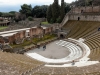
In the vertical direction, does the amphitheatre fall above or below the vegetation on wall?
below

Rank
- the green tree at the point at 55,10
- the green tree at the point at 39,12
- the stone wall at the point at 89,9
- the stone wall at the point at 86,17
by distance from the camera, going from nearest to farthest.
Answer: the stone wall at the point at 86,17
the stone wall at the point at 89,9
the green tree at the point at 55,10
the green tree at the point at 39,12

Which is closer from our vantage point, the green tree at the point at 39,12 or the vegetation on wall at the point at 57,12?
the vegetation on wall at the point at 57,12

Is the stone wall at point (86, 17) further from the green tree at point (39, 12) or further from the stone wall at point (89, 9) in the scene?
the green tree at point (39, 12)

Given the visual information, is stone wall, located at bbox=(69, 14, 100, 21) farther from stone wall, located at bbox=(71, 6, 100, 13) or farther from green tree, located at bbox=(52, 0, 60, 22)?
green tree, located at bbox=(52, 0, 60, 22)

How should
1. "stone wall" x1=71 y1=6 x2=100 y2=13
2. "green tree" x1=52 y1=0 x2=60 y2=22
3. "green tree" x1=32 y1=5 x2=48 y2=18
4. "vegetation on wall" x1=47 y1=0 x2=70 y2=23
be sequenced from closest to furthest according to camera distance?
"stone wall" x1=71 y1=6 x2=100 y2=13 < "vegetation on wall" x1=47 y1=0 x2=70 y2=23 < "green tree" x1=52 y1=0 x2=60 y2=22 < "green tree" x1=32 y1=5 x2=48 y2=18

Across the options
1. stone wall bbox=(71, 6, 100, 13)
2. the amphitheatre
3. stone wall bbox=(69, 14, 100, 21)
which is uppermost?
stone wall bbox=(71, 6, 100, 13)

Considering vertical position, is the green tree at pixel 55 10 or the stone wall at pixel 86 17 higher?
the green tree at pixel 55 10

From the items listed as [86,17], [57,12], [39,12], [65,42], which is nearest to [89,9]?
[86,17]

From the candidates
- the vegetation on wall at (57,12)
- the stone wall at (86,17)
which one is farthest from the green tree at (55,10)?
the stone wall at (86,17)

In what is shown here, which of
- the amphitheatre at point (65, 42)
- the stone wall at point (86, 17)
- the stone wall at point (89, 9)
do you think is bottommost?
the amphitheatre at point (65, 42)

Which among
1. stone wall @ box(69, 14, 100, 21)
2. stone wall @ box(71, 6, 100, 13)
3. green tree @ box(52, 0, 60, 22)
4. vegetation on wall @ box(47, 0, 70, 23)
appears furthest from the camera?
green tree @ box(52, 0, 60, 22)

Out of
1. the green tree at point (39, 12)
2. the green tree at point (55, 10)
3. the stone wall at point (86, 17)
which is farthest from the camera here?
the green tree at point (39, 12)

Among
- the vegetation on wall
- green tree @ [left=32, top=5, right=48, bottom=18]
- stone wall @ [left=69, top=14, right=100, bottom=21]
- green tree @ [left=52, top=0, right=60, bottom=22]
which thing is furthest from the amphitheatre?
green tree @ [left=32, top=5, right=48, bottom=18]

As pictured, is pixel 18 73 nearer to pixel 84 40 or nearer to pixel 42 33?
pixel 84 40
